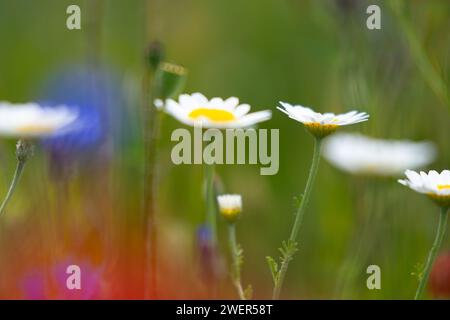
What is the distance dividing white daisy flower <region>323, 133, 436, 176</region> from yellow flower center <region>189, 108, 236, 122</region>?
14.6 inches

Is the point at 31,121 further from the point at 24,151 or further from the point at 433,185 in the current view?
the point at 433,185

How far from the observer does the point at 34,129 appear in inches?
32.8

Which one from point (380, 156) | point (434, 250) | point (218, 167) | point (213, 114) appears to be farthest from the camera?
point (218, 167)

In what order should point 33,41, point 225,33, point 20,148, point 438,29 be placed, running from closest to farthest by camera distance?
1. point 20,148
2. point 438,29
3. point 33,41
4. point 225,33

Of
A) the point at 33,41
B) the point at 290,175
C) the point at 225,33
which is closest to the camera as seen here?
the point at 290,175

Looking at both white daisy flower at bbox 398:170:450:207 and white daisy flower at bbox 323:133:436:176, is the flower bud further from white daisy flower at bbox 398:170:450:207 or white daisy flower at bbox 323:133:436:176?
white daisy flower at bbox 323:133:436:176

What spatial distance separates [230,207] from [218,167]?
2.06 feet

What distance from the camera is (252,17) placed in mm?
1873

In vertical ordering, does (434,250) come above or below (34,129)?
below

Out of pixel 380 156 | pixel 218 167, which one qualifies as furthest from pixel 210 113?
pixel 218 167

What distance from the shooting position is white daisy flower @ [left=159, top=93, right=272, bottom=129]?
2.61ft
